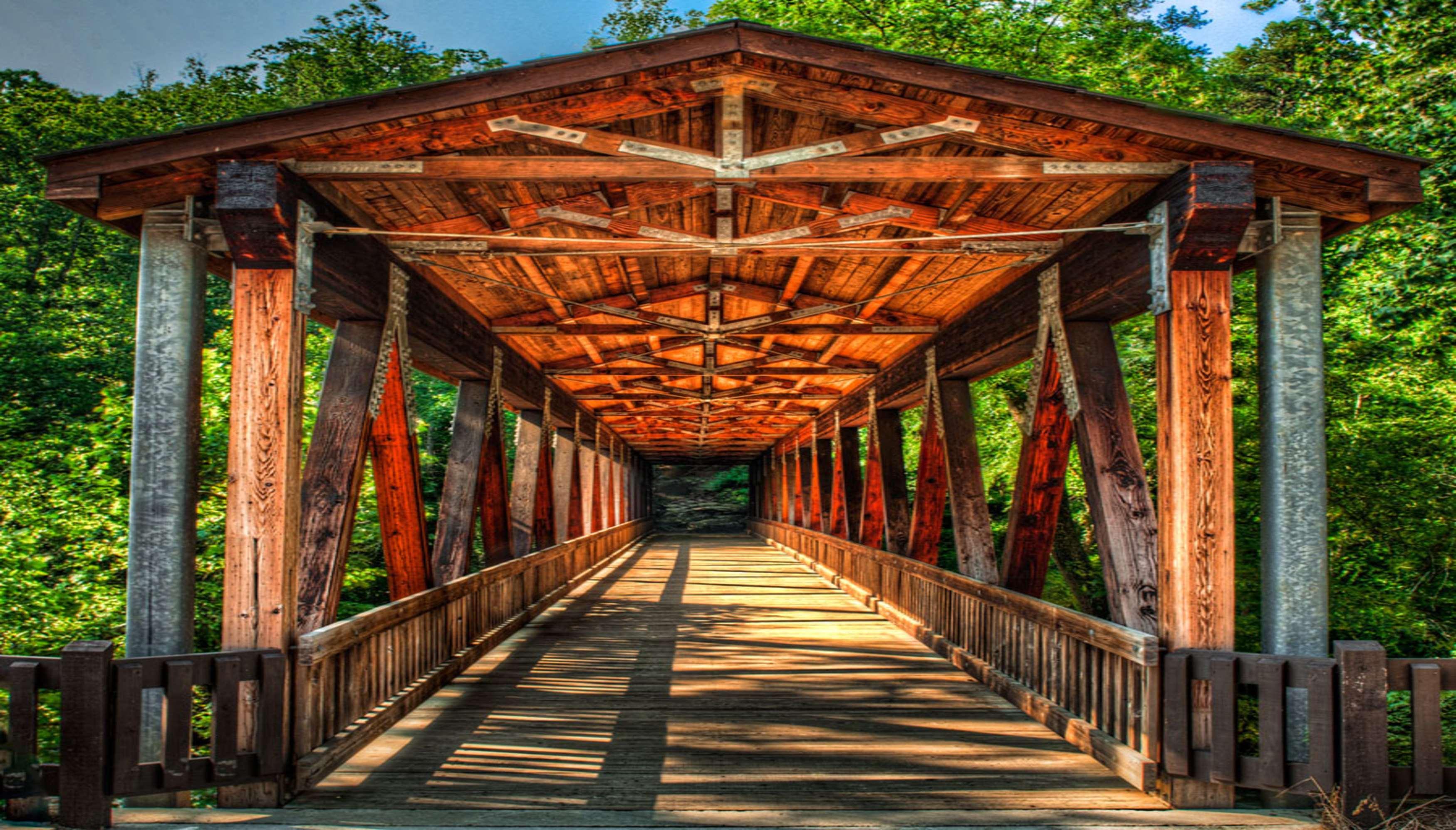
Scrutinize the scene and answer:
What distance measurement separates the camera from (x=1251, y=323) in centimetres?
964

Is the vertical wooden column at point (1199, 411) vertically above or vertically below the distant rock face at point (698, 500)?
above

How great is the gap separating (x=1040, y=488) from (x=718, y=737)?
8.12 ft

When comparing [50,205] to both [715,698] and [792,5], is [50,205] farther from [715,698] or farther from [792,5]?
[715,698]

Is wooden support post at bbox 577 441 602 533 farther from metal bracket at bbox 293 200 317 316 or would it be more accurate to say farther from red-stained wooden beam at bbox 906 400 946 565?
metal bracket at bbox 293 200 317 316

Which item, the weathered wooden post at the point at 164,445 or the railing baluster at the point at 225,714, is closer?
the railing baluster at the point at 225,714

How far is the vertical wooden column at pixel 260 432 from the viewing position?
3.61 m

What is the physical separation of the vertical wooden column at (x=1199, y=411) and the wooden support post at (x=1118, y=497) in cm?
37

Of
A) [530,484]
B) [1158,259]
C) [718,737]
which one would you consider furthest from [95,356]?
[1158,259]

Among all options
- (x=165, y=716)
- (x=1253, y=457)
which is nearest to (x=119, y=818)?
(x=165, y=716)

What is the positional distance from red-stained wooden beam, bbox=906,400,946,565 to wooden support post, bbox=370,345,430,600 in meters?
4.14

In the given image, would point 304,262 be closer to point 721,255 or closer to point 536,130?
point 536,130

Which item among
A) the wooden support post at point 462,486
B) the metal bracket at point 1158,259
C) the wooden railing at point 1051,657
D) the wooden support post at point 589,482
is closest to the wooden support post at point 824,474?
the wooden support post at point 589,482

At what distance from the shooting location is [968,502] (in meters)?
6.84

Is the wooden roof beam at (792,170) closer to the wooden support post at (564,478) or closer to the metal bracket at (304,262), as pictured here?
the metal bracket at (304,262)
